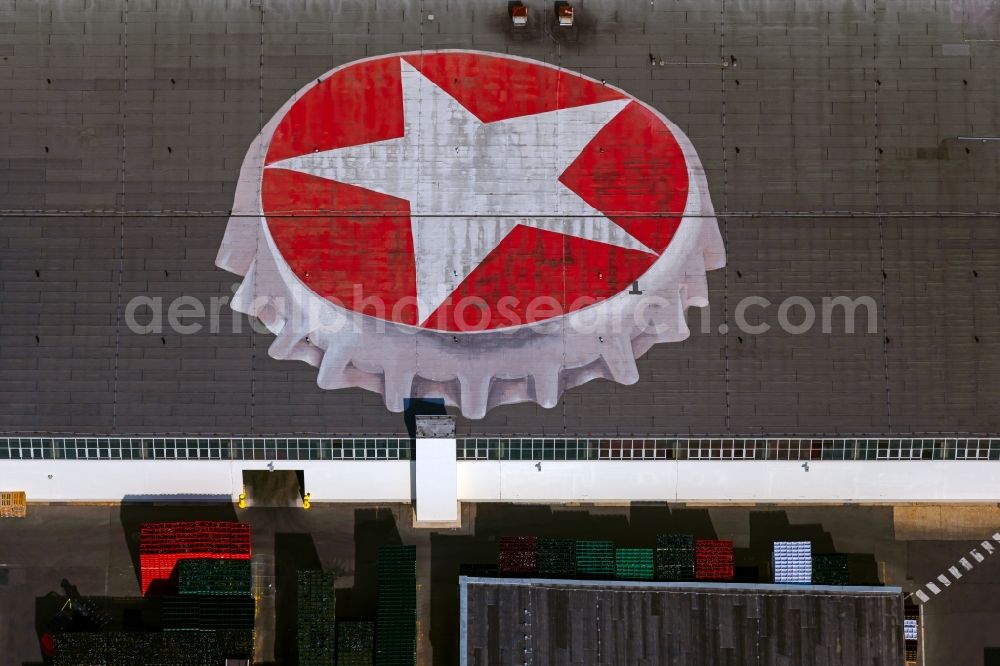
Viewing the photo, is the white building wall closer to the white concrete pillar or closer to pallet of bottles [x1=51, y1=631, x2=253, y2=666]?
the white concrete pillar

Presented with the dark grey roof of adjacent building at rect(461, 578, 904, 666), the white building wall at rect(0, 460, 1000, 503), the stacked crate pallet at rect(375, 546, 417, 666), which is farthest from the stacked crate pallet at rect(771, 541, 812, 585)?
the stacked crate pallet at rect(375, 546, 417, 666)

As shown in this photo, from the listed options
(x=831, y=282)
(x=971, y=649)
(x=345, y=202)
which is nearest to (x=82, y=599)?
(x=345, y=202)

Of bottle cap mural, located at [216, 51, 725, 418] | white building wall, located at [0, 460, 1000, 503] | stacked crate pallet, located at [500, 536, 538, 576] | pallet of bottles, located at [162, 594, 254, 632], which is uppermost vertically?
bottle cap mural, located at [216, 51, 725, 418]

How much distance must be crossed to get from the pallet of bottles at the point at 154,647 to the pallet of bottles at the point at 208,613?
1.07 ft

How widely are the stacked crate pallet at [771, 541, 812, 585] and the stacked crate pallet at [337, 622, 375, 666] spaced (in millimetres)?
20693

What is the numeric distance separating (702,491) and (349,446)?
17.8 meters

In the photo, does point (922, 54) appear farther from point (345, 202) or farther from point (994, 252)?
point (345, 202)

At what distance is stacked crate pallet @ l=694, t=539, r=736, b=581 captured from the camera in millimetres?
35656

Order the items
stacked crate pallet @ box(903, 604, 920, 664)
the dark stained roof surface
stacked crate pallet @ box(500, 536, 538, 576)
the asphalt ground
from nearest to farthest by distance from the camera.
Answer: the dark stained roof surface
stacked crate pallet @ box(500, 536, 538, 576)
stacked crate pallet @ box(903, 604, 920, 664)
the asphalt ground

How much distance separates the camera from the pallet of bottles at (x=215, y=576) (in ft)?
116

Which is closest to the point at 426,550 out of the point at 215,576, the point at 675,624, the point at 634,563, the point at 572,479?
the point at 572,479

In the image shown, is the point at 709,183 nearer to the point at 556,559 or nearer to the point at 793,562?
the point at 793,562

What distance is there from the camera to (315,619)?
35.4 metres

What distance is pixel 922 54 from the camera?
3625cm
